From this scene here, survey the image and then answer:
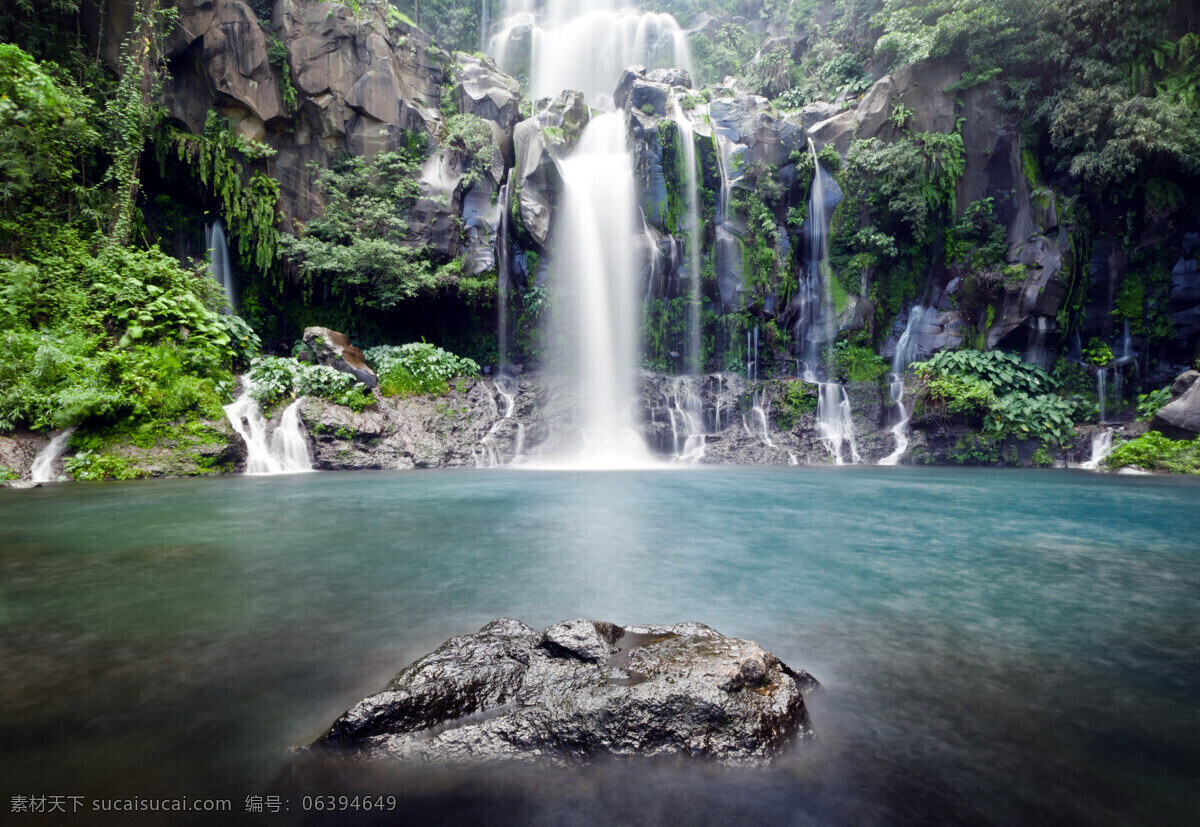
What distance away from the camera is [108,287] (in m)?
10.5

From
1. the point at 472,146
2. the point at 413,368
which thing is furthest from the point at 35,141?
the point at 472,146

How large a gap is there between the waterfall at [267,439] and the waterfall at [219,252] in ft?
16.9

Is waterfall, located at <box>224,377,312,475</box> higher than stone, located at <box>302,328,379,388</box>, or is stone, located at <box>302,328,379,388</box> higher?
stone, located at <box>302,328,379,388</box>

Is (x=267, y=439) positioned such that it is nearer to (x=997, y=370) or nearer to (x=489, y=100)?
(x=489, y=100)

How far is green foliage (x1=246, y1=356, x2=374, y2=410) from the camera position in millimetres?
11664

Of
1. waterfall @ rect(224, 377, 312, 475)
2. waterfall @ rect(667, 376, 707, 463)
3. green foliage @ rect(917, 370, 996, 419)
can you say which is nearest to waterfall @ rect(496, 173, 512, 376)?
waterfall @ rect(667, 376, 707, 463)

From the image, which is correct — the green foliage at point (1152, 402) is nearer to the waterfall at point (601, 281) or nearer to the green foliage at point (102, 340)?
the waterfall at point (601, 281)

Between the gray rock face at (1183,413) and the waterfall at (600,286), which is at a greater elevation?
the waterfall at (600,286)

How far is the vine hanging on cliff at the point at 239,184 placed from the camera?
46.2ft

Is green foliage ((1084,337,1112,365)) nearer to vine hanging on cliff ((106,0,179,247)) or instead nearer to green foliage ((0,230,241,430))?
green foliage ((0,230,241,430))

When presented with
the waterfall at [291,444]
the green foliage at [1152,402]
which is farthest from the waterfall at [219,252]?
the green foliage at [1152,402]

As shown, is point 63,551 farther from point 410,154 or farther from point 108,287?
point 410,154

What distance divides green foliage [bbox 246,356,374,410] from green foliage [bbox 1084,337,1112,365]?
18.5 m

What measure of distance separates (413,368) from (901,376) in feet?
43.4
